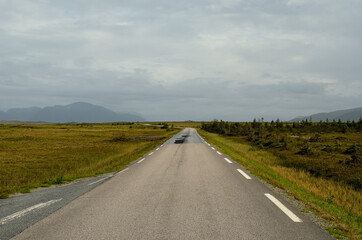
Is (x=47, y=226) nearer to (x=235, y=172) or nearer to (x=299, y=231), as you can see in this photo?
(x=299, y=231)

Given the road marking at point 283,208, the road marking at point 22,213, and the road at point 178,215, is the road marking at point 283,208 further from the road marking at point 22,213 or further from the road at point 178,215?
the road marking at point 22,213

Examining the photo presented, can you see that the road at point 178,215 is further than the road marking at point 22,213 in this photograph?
No

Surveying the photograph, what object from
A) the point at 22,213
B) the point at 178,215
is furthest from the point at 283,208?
the point at 22,213

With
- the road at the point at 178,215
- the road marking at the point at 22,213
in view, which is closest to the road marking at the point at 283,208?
the road at the point at 178,215

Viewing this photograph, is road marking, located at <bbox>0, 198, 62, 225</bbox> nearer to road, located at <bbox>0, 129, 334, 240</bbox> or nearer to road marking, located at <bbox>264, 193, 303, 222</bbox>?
road, located at <bbox>0, 129, 334, 240</bbox>

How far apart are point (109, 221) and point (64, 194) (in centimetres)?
279

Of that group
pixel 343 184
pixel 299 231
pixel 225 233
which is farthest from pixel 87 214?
pixel 343 184

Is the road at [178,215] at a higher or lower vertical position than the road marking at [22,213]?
higher

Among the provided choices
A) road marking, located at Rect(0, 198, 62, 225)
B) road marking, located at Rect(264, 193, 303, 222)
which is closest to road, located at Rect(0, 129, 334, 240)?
road marking, located at Rect(264, 193, 303, 222)

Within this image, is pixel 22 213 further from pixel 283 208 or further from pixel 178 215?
pixel 283 208

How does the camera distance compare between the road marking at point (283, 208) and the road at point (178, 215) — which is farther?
the road marking at point (283, 208)

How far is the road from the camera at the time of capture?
3768mm

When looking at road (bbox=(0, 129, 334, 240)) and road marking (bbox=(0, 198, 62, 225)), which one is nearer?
road (bbox=(0, 129, 334, 240))

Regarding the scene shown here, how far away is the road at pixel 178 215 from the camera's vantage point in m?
3.77
